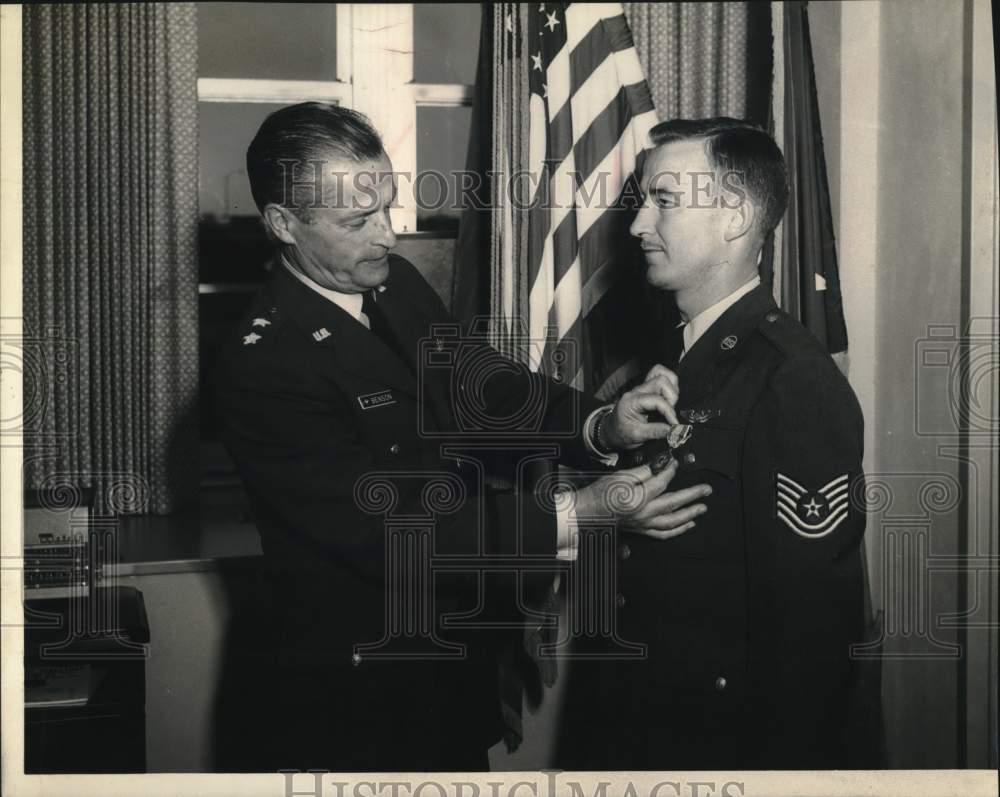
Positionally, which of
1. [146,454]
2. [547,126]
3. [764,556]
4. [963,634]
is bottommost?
[963,634]

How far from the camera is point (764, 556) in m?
2.10

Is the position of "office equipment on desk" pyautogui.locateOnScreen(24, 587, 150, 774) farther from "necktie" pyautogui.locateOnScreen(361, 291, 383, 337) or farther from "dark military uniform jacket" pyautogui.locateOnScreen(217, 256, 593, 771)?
"necktie" pyautogui.locateOnScreen(361, 291, 383, 337)

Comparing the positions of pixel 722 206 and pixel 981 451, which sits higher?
pixel 722 206

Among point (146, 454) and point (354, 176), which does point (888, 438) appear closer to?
point (354, 176)

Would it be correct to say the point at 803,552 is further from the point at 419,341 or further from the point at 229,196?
the point at 229,196

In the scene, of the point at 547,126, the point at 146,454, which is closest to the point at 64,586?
the point at 146,454

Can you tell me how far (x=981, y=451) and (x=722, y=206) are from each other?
79cm

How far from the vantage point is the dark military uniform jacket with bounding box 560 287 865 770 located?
6.88ft

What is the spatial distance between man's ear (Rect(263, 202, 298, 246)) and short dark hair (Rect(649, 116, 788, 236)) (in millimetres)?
808

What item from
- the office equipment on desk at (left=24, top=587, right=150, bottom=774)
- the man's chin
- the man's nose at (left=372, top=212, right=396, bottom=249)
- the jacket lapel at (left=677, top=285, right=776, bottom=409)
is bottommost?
the office equipment on desk at (left=24, top=587, right=150, bottom=774)

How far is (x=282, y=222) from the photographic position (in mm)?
2188

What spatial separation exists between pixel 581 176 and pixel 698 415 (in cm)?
59

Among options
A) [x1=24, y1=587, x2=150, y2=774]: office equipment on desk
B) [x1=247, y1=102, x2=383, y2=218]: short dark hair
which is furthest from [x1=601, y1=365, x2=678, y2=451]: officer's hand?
[x1=24, y1=587, x2=150, y2=774]: office equipment on desk

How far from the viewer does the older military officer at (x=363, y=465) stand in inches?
84.5
